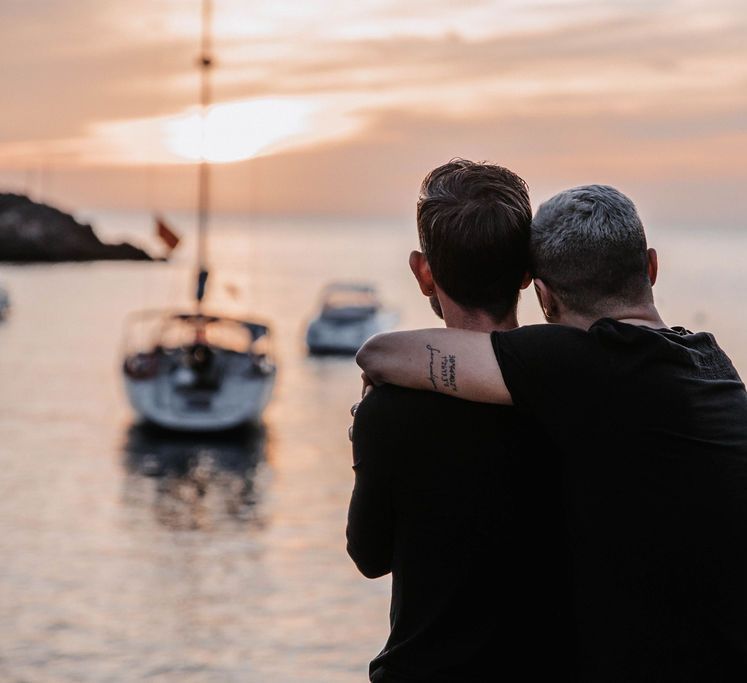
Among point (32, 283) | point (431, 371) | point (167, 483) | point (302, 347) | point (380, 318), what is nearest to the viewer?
point (431, 371)

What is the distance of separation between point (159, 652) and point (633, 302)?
16411 millimetres

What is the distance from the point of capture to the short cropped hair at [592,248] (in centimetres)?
261

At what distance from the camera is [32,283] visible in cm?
16438

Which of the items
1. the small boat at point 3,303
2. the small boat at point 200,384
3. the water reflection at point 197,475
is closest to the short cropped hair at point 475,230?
the water reflection at point 197,475

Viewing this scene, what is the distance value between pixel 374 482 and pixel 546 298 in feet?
1.80

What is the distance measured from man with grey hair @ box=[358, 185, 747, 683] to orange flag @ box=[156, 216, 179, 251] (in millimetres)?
30763

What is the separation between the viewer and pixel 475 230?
259cm

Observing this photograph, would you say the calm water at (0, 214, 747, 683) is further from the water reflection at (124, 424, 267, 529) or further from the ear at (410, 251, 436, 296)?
the ear at (410, 251, 436, 296)

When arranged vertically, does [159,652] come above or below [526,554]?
below

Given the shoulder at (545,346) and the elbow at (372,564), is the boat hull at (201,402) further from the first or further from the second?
the shoulder at (545,346)

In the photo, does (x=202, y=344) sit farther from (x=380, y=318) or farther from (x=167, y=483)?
(x=380, y=318)

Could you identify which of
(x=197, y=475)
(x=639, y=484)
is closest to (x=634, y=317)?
(x=639, y=484)

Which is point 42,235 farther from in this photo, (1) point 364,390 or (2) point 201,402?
(1) point 364,390

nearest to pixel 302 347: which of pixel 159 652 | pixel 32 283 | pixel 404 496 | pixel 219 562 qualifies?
pixel 219 562
